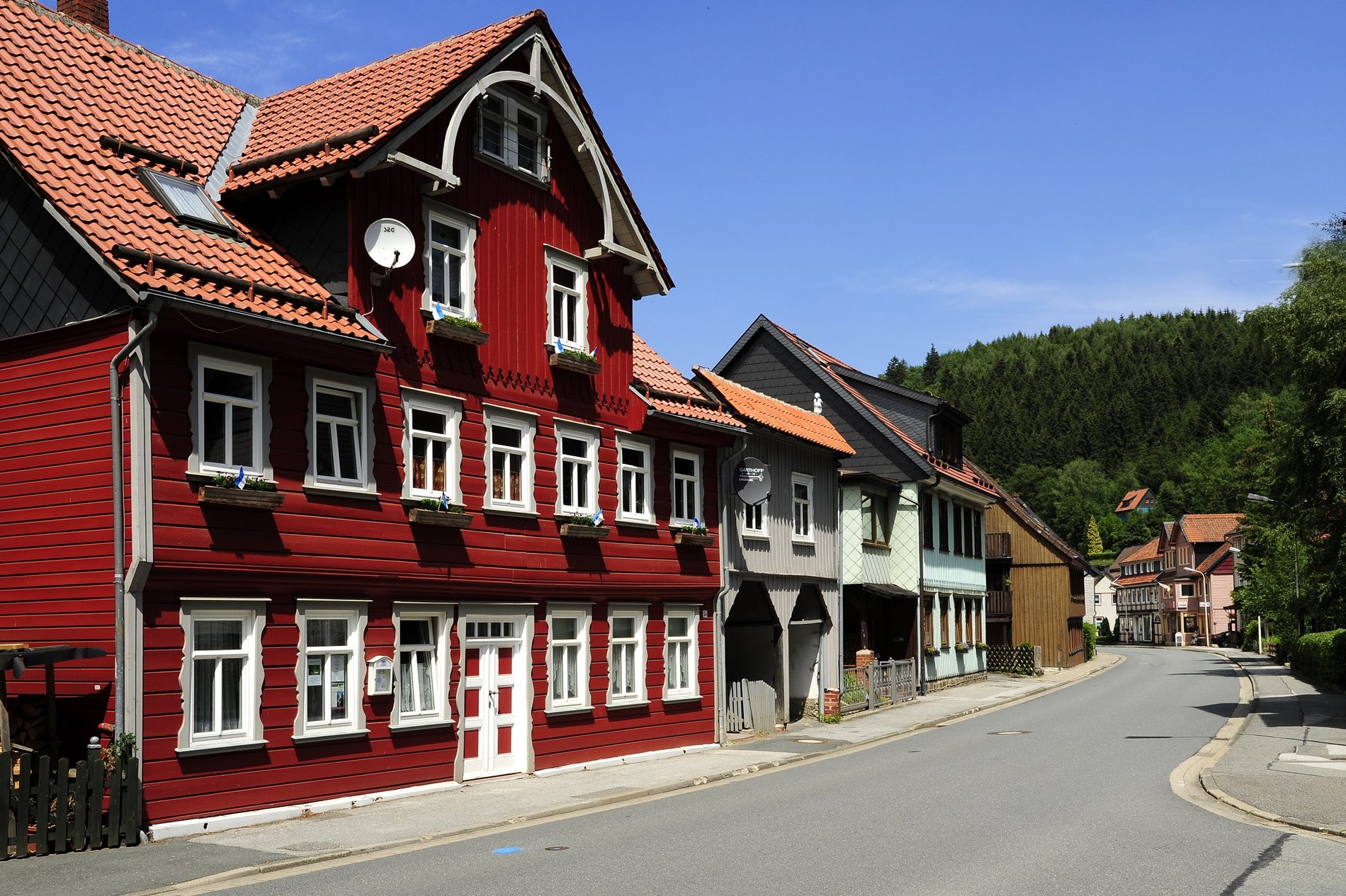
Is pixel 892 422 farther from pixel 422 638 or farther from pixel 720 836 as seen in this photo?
pixel 720 836

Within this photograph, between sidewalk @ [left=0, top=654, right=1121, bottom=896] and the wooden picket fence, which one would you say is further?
the wooden picket fence

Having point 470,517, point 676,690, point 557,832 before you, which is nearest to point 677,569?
point 676,690

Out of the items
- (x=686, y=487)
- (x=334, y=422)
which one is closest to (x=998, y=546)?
(x=686, y=487)

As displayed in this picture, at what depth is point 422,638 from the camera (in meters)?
19.7

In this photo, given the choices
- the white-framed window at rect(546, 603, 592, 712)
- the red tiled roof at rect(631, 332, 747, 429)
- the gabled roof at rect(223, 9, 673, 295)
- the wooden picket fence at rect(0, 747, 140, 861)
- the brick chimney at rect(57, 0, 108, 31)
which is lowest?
the wooden picket fence at rect(0, 747, 140, 861)

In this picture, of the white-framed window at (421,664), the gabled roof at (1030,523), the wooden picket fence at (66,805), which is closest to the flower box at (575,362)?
the white-framed window at (421,664)

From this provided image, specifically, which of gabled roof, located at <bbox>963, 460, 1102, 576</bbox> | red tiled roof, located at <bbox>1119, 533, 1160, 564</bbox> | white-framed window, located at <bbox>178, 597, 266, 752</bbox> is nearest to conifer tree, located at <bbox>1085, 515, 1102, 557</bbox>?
red tiled roof, located at <bbox>1119, 533, 1160, 564</bbox>

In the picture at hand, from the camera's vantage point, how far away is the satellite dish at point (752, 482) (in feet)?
88.7

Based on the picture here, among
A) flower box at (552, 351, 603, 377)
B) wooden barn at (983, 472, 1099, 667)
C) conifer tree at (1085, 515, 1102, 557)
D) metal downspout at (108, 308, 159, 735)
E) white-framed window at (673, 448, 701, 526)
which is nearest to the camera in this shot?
metal downspout at (108, 308, 159, 735)

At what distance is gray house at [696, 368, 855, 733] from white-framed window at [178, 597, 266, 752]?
39.3 feet

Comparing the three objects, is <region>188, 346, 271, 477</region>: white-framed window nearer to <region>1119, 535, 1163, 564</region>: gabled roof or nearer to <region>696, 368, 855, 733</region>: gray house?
<region>696, 368, 855, 733</region>: gray house

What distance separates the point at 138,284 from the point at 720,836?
29.1ft

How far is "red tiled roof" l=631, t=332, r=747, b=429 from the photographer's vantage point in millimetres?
24797

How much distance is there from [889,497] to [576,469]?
18730mm
